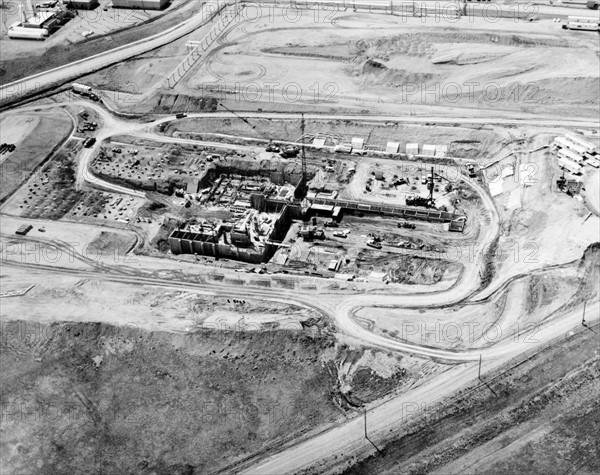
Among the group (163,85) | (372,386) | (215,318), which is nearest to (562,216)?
(372,386)

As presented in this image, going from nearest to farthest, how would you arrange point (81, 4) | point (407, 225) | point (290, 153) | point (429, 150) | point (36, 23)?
point (407, 225) → point (429, 150) → point (290, 153) → point (36, 23) → point (81, 4)

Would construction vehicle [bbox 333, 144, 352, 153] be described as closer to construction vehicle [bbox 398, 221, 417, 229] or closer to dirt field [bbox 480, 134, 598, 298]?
construction vehicle [bbox 398, 221, 417, 229]

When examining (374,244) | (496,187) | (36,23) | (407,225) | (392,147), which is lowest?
(374,244)

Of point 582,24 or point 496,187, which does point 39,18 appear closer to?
point 496,187

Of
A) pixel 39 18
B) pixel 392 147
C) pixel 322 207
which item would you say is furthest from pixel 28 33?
pixel 322 207

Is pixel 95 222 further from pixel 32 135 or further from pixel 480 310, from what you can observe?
pixel 480 310

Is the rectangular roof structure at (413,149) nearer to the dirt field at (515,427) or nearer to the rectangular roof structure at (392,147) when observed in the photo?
the rectangular roof structure at (392,147)
